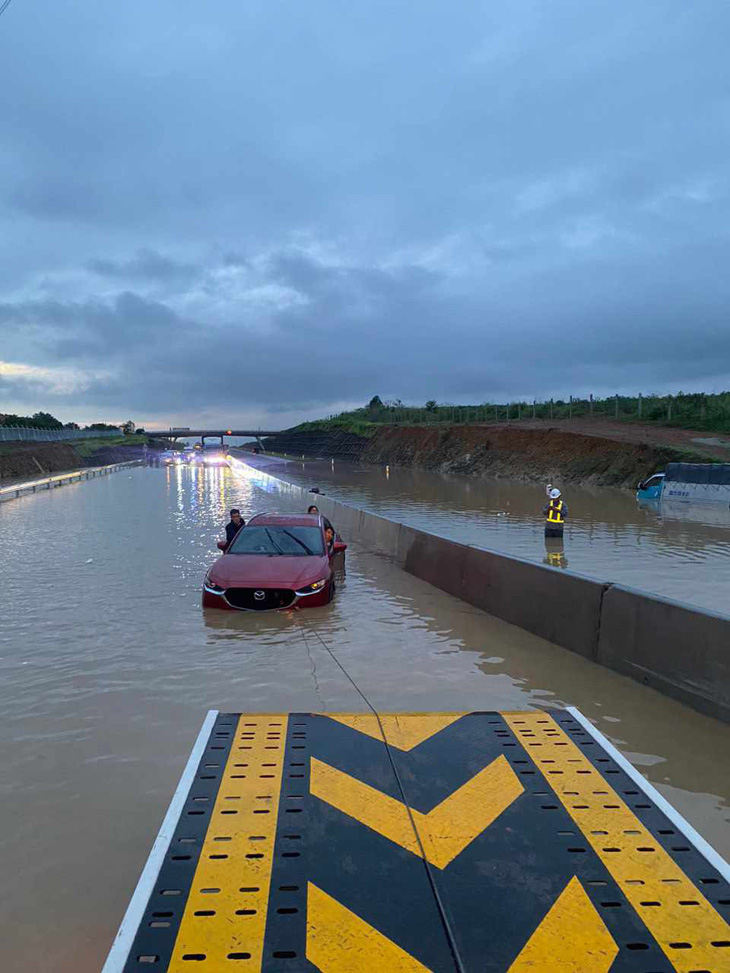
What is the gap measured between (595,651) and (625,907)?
519 centimetres

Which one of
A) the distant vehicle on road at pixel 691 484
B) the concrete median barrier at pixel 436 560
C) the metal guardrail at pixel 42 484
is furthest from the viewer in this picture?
the metal guardrail at pixel 42 484

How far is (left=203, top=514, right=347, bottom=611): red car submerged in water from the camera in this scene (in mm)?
10562

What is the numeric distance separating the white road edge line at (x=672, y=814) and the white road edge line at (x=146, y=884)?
2.62 meters

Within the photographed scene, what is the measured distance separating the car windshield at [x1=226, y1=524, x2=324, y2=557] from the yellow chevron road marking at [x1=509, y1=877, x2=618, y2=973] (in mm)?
8653

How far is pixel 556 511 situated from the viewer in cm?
1870

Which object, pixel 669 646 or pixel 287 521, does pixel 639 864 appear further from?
pixel 287 521

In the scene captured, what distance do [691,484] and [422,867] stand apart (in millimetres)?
31070

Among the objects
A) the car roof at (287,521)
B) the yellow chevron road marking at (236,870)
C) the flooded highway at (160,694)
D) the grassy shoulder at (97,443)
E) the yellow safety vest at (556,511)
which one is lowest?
the flooded highway at (160,694)

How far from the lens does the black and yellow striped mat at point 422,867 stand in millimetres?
2922

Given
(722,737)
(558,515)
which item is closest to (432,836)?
(722,737)

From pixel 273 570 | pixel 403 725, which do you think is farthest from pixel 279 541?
pixel 403 725

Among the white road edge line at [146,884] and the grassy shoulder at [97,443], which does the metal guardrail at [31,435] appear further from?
the white road edge line at [146,884]

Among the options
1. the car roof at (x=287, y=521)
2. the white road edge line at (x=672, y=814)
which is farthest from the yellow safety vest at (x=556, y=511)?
the white road edge line at (x=672, y=814)

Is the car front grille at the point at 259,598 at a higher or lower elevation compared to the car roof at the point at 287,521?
lower
